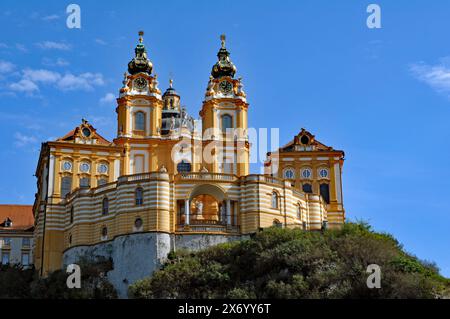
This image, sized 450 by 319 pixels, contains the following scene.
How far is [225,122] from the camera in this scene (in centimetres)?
8688

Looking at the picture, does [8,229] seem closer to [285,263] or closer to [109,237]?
[109,237]

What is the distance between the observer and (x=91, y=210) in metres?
72.7

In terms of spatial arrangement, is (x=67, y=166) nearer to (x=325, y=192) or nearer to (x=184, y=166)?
(x=184, y=166)

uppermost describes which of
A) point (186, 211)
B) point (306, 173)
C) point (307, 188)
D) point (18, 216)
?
point (306, 173)

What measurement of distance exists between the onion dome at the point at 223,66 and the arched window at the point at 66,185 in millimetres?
21218

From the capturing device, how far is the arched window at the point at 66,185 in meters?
79.0

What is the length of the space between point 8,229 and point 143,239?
38079mm

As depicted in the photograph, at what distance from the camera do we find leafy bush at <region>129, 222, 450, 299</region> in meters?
55.3

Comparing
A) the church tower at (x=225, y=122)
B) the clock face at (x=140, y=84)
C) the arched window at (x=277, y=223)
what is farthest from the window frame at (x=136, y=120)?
the arched window at (x=277, y=223)

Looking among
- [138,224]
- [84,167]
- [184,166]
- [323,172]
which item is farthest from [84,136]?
[323,172]

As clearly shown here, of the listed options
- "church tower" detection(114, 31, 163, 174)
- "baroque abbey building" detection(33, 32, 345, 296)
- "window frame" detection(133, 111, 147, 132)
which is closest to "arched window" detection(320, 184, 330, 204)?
"baroque abbey building" detection(33, 32, 345, 296)

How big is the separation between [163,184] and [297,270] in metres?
15.0

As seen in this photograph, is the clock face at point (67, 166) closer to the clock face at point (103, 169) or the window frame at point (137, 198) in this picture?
the clock face at point (103, 169)
